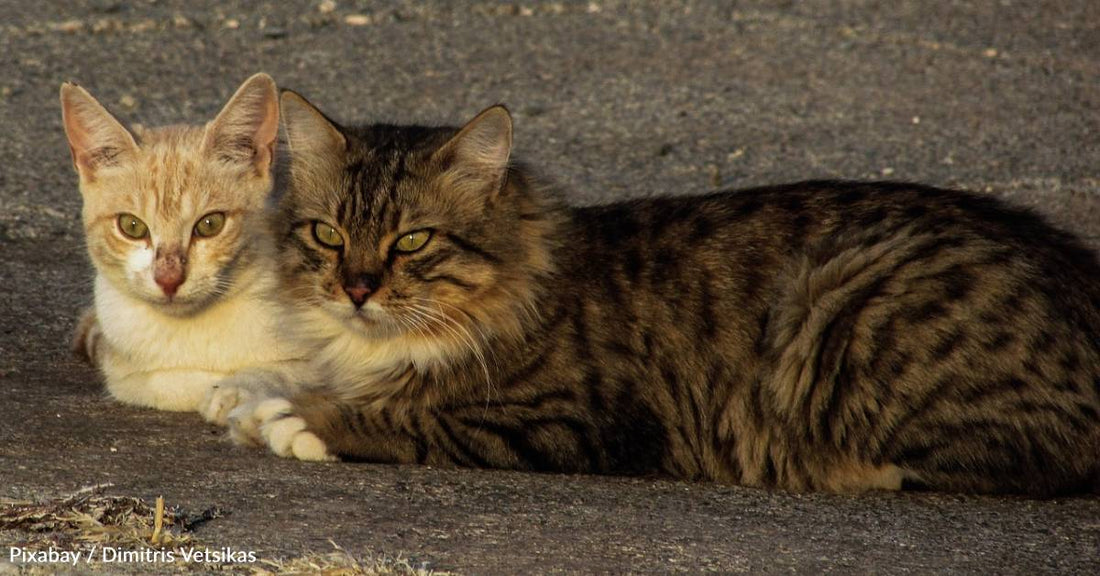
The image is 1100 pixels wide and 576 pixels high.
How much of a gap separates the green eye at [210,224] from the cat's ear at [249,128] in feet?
0.75

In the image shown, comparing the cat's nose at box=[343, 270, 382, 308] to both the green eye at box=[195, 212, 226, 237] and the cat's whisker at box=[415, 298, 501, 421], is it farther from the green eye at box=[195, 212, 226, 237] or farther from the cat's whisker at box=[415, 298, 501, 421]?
the green eye at box=[195, 212, 226, 237]

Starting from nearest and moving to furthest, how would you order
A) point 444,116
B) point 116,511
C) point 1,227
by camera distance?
point 116,511 → point 1,227 → point 444,116

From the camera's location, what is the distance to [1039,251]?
15.3ft

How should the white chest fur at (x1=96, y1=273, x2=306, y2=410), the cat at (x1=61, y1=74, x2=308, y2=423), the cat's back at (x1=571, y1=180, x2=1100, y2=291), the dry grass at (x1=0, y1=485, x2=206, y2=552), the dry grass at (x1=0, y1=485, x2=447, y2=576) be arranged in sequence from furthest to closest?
1. the white chest fur at (x1=96, y1=273, x2=306, y2=410)
2. the cat at (x1=61, y1=74, x2=308, y2=423)
3. the cat's back at (x1=571, y1=180, x2=1100, y2=291)
4. the dry grass at (x1=0, y1=485, x2=206, y2=552)
5. the dry grass at (x1=0, y1=485, x2=447, y2=576)

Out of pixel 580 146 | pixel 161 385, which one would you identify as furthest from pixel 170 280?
pixel 580 146

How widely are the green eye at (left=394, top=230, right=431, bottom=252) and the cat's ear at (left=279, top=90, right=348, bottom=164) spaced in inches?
15.0

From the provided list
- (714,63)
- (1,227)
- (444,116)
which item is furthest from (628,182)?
(1,227)

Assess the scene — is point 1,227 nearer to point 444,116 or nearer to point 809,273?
point 444,116

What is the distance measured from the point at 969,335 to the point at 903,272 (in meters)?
0.29

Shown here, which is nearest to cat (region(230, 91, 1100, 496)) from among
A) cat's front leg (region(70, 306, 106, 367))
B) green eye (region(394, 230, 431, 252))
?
green eye (region(394, 230, 431, 252))

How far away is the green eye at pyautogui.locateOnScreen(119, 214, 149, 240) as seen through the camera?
518 cm

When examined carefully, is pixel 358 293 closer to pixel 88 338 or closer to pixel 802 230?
pixel 802 230

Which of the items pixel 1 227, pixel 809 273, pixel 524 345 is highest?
pixel 809 273

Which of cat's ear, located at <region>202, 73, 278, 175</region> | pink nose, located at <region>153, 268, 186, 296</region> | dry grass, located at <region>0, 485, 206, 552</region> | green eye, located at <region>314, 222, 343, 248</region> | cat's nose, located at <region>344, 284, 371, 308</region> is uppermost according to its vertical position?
cat's ear, located at <region>202, 73, 278, 175</region>
